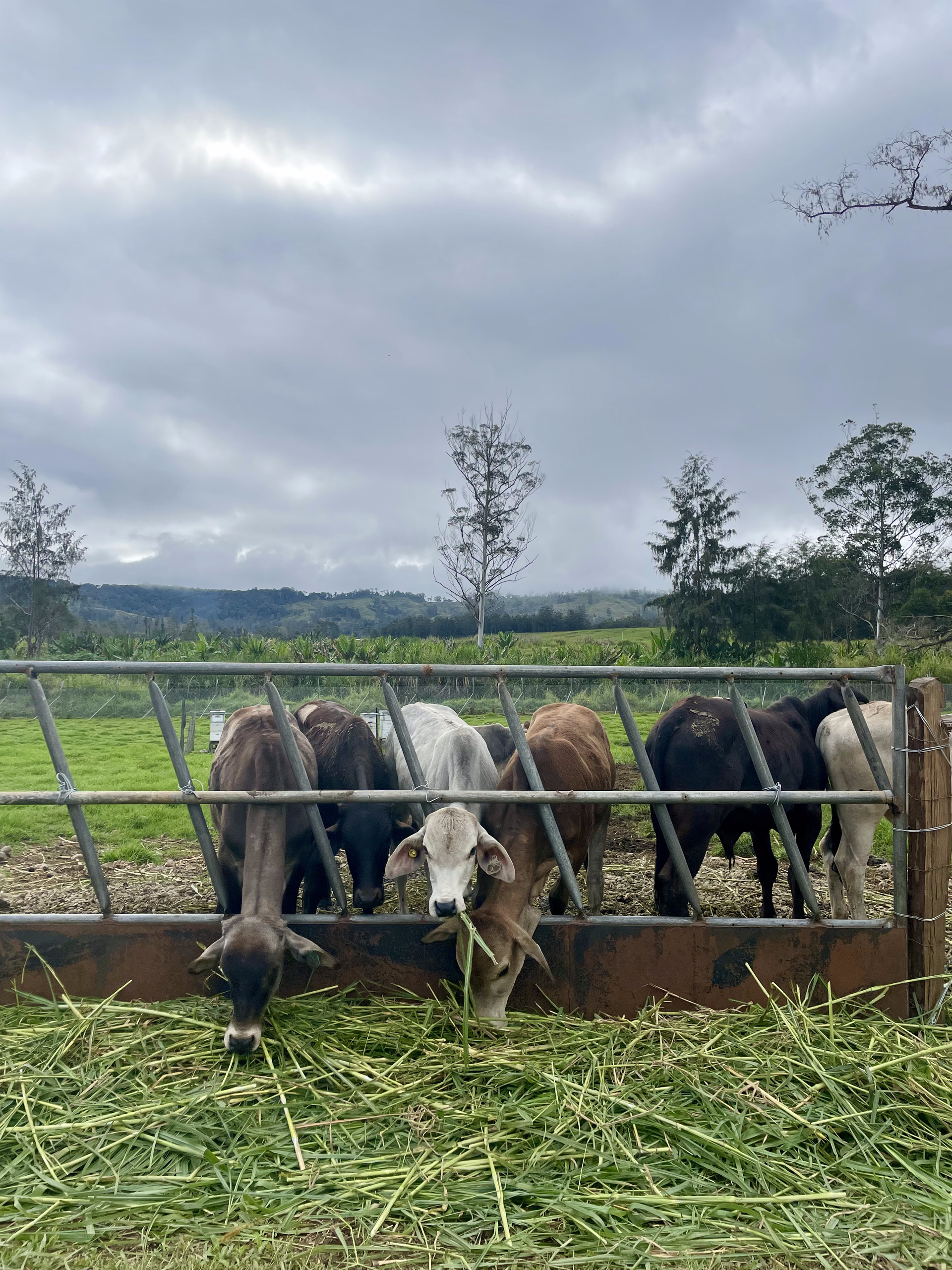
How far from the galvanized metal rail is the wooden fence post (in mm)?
55

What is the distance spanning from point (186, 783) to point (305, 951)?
1.02 metres

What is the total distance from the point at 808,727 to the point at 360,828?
10.9ft

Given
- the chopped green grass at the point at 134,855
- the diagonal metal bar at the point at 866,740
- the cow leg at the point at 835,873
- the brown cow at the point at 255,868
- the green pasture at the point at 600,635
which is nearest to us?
the brown cow at the point at 255,868

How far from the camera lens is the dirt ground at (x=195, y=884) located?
18.9 feet

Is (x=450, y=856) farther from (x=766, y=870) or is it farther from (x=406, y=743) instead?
(x=766, y=870)

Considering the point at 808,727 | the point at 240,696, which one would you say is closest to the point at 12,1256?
the point at 808,727

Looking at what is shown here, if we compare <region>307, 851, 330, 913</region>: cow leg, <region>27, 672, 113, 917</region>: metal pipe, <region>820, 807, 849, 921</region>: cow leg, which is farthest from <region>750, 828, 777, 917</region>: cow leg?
<region>27, 672, 113, 917</region>: metal pipe

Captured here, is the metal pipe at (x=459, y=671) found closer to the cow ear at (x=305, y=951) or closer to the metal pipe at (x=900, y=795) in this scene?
the metal pipe at (x=900, y=795)

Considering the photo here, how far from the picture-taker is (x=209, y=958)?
3.68 meters

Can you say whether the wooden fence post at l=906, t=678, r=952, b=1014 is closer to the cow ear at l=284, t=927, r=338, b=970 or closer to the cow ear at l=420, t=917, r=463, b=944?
the cow ear at l=420, t=917, r=463, b=944

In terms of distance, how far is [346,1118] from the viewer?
3.04 m

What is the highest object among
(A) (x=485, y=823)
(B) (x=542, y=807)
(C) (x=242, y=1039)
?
(B) (x=542, y=807)

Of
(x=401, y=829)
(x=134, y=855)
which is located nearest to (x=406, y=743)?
(x=401, y=829)

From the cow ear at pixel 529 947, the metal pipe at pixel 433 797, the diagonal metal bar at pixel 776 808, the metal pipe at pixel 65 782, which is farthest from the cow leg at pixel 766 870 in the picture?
the metal pipe at pixel 65 782
